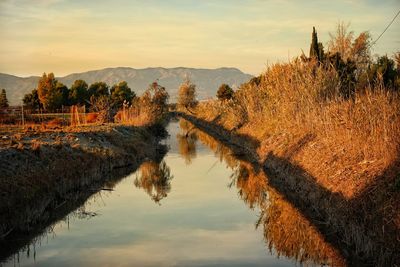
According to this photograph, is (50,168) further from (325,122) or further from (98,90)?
(98,90)

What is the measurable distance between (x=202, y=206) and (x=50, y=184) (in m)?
5.04

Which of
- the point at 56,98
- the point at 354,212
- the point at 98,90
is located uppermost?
the point at 98,90

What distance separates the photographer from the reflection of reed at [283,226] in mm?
11984

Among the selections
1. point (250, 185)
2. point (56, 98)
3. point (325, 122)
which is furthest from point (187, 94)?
point (325, 122)

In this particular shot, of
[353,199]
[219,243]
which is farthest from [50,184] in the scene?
[353,199]

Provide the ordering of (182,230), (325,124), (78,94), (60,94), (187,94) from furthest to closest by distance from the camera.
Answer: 1. (187,94)
2. (78,94)
3. (60,94)
4. (325,124)
5. (182,230)

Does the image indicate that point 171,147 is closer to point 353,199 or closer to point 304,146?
point 304,146

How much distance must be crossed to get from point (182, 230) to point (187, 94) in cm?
9078

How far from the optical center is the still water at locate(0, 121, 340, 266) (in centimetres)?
1191

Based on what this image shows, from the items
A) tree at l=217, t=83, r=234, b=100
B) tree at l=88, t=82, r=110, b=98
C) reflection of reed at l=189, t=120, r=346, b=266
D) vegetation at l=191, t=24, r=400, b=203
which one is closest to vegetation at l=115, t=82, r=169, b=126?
vegetation at l=191, t=24, r=400, b=203

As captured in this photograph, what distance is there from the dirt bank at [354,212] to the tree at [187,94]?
84.3 m

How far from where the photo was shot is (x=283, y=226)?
14.6 metres

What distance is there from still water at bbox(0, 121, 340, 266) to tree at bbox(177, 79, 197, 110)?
81.1 m

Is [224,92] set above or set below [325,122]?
above
